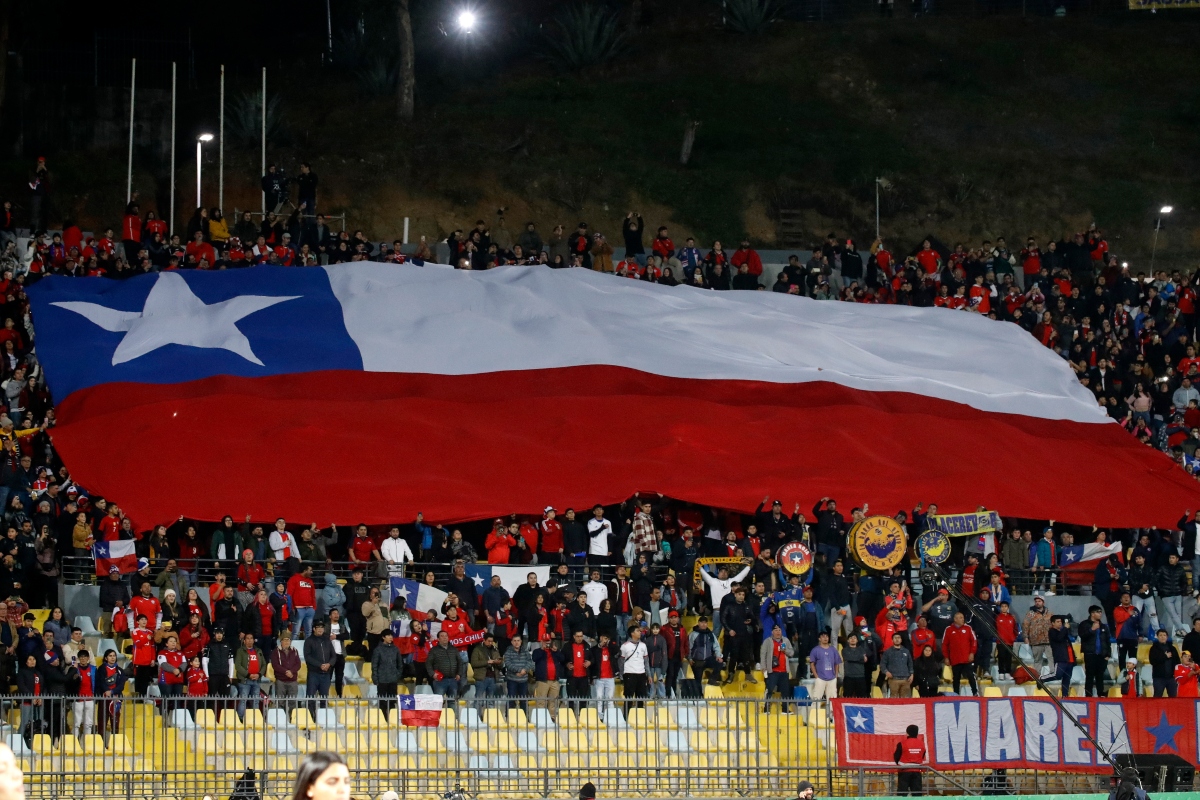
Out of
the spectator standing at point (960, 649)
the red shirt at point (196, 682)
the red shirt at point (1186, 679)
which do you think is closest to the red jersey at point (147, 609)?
the red shirt at point (196, 682)

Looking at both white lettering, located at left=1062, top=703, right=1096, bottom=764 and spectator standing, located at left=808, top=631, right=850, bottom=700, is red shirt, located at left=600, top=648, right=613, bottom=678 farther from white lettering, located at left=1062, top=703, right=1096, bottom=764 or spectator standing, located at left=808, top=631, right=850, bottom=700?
white lettering, located at left=1062, top=703, right=1096, bottom=764

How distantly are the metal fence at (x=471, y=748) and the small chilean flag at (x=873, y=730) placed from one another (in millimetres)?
176

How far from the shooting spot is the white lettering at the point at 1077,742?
61.7 feet

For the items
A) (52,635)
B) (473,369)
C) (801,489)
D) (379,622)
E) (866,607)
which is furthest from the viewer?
(473,369)

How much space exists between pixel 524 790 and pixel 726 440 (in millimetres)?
9241

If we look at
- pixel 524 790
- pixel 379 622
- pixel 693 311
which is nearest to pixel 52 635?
pixel 379 622

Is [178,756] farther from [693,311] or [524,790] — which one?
[693,311]

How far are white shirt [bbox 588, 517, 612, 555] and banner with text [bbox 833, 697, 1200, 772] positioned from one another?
20.7 ft

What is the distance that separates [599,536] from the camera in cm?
2455

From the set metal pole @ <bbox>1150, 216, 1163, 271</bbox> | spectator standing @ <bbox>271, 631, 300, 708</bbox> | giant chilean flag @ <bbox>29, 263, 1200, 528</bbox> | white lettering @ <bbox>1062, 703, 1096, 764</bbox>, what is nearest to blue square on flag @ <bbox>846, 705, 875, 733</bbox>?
white lettering @ <bbox>1062, 703, 1096, 764</bbox>

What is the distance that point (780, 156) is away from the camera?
46.1 meters

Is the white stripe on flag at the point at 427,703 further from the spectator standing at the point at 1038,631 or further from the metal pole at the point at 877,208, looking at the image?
the metal pole at the point at 877,208

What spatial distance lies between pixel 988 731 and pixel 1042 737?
0.54m

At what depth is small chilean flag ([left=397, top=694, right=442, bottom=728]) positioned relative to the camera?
1847 cm
